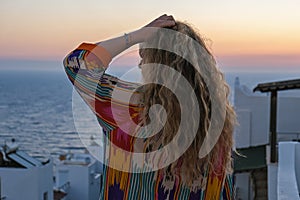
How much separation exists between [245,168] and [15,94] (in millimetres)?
33663

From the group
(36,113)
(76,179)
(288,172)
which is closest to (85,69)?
(288,172)

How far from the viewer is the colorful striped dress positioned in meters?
1.24

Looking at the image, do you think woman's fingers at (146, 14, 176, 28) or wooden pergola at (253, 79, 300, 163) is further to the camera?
wooden pergola at (253, 79, 300, 163)

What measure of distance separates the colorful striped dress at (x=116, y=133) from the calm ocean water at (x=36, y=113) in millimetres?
8288

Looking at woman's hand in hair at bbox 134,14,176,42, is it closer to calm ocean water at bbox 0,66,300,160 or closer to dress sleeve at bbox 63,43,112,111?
dress sleeve at bbox 63,43,112,111

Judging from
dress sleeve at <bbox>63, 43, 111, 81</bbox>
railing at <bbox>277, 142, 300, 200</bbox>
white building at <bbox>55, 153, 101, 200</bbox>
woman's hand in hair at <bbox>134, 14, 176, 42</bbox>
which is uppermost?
woman's hand in hair at <bbox>134, 14, 176, 42</bbox>

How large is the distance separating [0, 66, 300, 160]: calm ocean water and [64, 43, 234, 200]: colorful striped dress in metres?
8.29

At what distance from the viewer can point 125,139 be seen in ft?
4.17

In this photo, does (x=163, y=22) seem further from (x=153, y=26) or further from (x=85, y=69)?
(x=85, y=69)

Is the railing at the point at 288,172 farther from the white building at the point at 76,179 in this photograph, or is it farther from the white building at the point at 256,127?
the white building at the point at 76,179

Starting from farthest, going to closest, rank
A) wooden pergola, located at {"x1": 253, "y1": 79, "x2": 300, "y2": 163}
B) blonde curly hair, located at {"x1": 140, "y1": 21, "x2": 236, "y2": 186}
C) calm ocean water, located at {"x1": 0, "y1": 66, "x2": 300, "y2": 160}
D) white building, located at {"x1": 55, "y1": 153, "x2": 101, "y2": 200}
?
calm ocean water, located at {"x1": 0, "y1": 66, "x2": 300, "y2": 160} → white building, located at {"x1": 55, "y1": 153, "x2": 101, "y2": 200} → wooden pergola, located at {"x1": 253, "y1": 79, "x2": 300, "y2": 163} → blonde curly hair, located at {"x1": 140, "y1": 21, "x2": 236, "y2": 186}

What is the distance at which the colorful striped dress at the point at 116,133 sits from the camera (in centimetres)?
124

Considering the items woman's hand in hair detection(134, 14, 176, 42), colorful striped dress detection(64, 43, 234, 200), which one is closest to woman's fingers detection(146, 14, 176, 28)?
woman's hand in hair detection(134, 14, 176, 42)

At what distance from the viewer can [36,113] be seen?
32312mm
